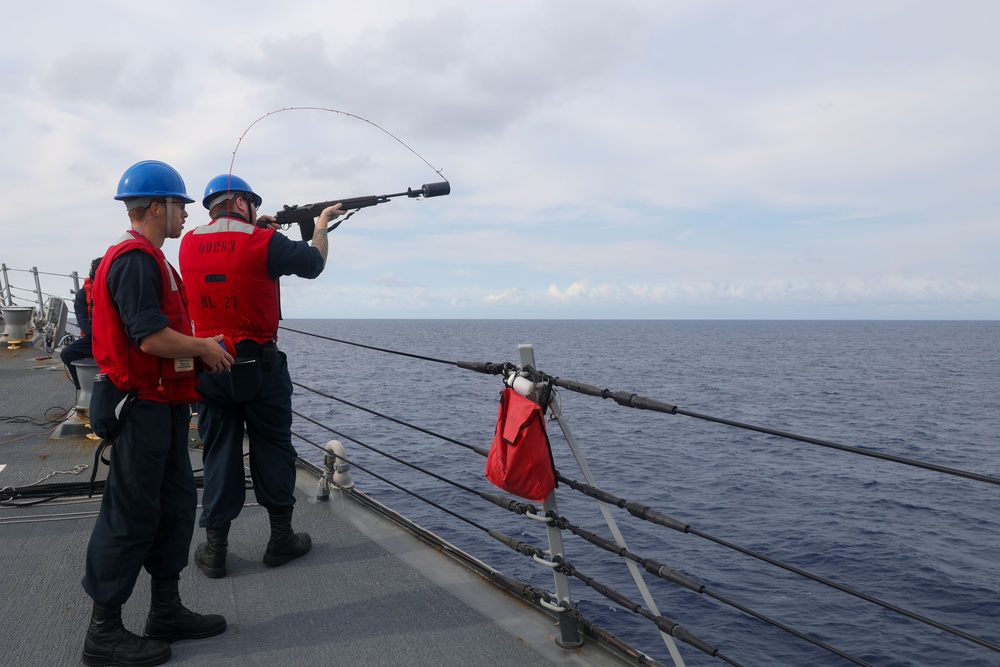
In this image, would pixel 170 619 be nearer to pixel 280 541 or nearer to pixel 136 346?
pixel 280 541

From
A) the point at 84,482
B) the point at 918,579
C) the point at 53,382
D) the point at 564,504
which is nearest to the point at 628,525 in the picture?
the point at 564,504

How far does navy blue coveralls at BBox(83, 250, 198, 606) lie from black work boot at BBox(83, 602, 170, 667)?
0.27 ft

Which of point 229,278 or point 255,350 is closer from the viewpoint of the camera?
point 229,278

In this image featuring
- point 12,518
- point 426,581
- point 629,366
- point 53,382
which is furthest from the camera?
point 629,366

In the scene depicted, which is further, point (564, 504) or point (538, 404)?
point (564, 504)

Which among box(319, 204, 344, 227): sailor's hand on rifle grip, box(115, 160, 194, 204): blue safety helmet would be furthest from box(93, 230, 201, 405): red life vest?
box(319, 204, 344, 227): sailor's hand on rifle grip

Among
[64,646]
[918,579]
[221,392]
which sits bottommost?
[918,579]

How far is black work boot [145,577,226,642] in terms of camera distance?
3.14 meters

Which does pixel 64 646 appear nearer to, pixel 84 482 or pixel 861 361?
pixel 84 482

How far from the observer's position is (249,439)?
3961 mm

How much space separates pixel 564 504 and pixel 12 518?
13.4 meters

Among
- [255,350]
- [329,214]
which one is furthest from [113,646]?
[329,214]

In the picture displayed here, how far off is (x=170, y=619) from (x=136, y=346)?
1.25 meters

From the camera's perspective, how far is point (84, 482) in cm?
543
